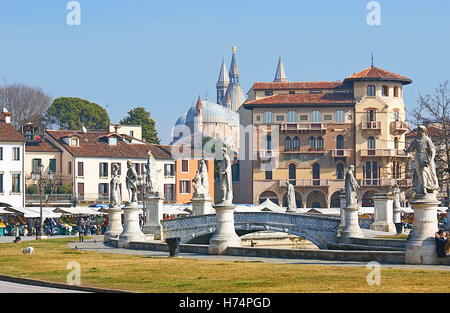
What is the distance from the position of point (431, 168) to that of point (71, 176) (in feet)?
229

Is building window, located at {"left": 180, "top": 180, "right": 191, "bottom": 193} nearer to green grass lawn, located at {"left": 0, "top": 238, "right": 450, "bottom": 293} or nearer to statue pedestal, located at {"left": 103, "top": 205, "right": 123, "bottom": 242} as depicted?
statue pedestal, located at {"left": 103, "top": 205, "right": 123, "bottom": 242}

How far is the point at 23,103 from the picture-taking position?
122 metres

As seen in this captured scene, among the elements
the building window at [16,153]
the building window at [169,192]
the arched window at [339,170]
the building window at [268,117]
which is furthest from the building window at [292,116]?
the building window at [16,153]

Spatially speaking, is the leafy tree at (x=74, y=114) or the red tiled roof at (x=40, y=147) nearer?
the red tiled roof at (x=40, y=147)

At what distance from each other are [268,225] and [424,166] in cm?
2081

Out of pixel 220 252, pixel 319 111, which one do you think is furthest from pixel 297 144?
pixel 220 252

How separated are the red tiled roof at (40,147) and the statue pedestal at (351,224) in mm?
56391

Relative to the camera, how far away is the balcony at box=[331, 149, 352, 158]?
110438 mm

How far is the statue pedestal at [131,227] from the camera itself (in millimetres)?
44281

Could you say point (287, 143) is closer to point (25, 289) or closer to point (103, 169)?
point (103, 169)

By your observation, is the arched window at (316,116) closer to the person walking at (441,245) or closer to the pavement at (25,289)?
the person walking at (441,245)

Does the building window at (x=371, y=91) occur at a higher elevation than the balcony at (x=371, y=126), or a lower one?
higher
